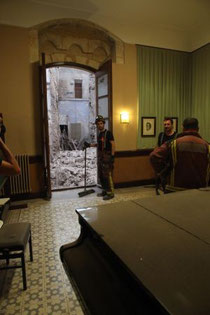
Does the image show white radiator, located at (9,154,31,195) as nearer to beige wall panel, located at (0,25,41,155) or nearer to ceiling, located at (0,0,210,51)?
beige wall panel, located at (0,25,41,155)

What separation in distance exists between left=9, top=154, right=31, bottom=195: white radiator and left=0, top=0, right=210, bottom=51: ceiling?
2.59 m

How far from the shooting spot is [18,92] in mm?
4574

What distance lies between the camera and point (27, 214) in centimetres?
392

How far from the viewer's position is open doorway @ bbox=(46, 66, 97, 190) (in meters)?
7.95

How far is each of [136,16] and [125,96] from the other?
1.72 metres

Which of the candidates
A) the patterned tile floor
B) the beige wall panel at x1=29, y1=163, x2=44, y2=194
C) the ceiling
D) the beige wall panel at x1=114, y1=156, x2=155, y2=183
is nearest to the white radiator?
the beige wall panel at x1=29, y1=163, x2=44, y2=194

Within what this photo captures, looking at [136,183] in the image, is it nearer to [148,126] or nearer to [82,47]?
[148,126]

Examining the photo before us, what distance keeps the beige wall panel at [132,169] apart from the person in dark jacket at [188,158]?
3.14 metres

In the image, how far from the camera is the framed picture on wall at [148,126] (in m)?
Answer: 5.66

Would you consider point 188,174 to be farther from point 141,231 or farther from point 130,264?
point 130,264

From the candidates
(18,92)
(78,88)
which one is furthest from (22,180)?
(78,88)

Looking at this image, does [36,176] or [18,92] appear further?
[36,176]

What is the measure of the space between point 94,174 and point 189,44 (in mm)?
4341

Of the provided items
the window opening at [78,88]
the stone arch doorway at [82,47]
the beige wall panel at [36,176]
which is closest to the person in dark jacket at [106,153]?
the stone arch doorway at [82,47]
